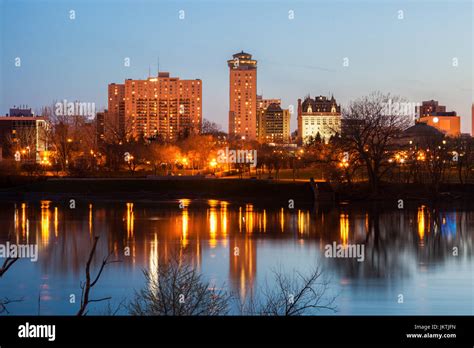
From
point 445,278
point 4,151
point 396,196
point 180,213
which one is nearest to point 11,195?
point 180,213

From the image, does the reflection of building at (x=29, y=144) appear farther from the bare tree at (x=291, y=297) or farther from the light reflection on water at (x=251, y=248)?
the bare tree at (x=291, y=297)

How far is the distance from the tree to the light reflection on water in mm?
5097

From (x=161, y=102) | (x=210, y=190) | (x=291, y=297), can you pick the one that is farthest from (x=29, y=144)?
(x=161, y=102)

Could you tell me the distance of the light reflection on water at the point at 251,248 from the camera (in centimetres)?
1531

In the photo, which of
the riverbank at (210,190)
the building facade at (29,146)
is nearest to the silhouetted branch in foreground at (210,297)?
the riverbank at (210,190)

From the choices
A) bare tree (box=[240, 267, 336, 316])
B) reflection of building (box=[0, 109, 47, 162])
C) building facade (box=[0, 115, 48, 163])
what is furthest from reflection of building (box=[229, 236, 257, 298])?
reflection of building (box=[0, 109, 47, 162])

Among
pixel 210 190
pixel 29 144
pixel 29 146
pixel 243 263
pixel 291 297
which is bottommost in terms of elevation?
pixel 243 263

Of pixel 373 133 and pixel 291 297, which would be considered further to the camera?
pixel 373 133

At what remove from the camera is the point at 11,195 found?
152ft

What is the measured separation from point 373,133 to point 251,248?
77.9 feet

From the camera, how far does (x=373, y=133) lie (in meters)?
43.8

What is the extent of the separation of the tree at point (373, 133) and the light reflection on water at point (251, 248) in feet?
16.7

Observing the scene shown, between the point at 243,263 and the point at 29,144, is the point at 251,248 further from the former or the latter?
the point at 29,144
